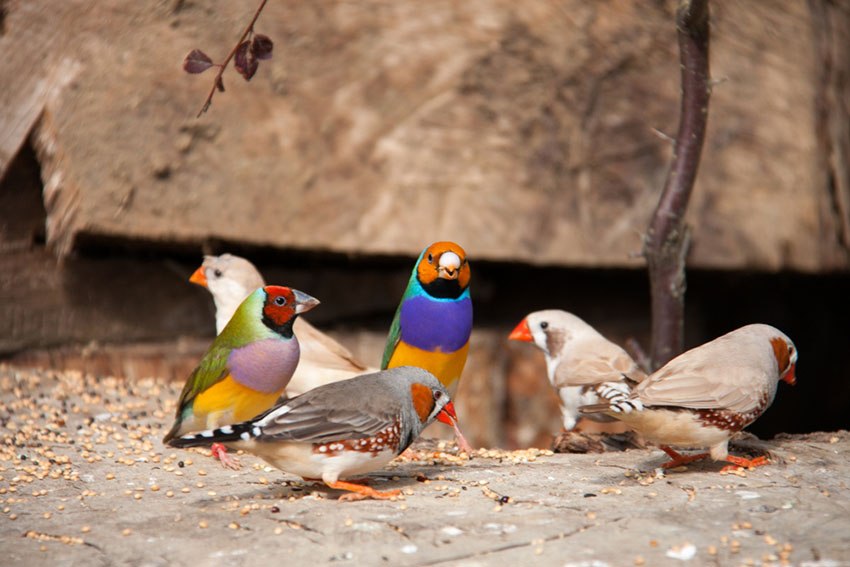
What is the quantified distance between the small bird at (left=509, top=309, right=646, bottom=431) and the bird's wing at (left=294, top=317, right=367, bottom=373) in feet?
2.71

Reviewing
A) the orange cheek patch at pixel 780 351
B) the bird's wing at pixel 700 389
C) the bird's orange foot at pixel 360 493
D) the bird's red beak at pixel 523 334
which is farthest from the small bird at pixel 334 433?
the orange cheek patch at pixel 780 351

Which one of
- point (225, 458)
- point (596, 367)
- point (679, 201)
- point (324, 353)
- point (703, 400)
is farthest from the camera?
point (679, 201)

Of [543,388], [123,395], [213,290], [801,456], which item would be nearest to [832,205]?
[543,388]

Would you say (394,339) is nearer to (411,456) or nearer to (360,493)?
(411,456)

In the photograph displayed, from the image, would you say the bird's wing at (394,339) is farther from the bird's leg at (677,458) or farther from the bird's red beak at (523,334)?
Answer: the bird's leg at (677,458)

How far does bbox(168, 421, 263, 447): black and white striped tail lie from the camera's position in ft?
9.42

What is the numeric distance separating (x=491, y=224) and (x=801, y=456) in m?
2.55

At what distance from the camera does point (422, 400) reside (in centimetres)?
335

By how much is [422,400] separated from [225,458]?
3.21 feet

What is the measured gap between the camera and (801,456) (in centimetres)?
372

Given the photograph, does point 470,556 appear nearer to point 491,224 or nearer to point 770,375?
point 770,375

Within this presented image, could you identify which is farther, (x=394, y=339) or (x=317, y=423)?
(x=394, y=339)

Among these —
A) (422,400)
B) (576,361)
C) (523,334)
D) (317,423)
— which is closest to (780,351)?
(576,361)

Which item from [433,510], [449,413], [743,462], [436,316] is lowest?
[433,510]
